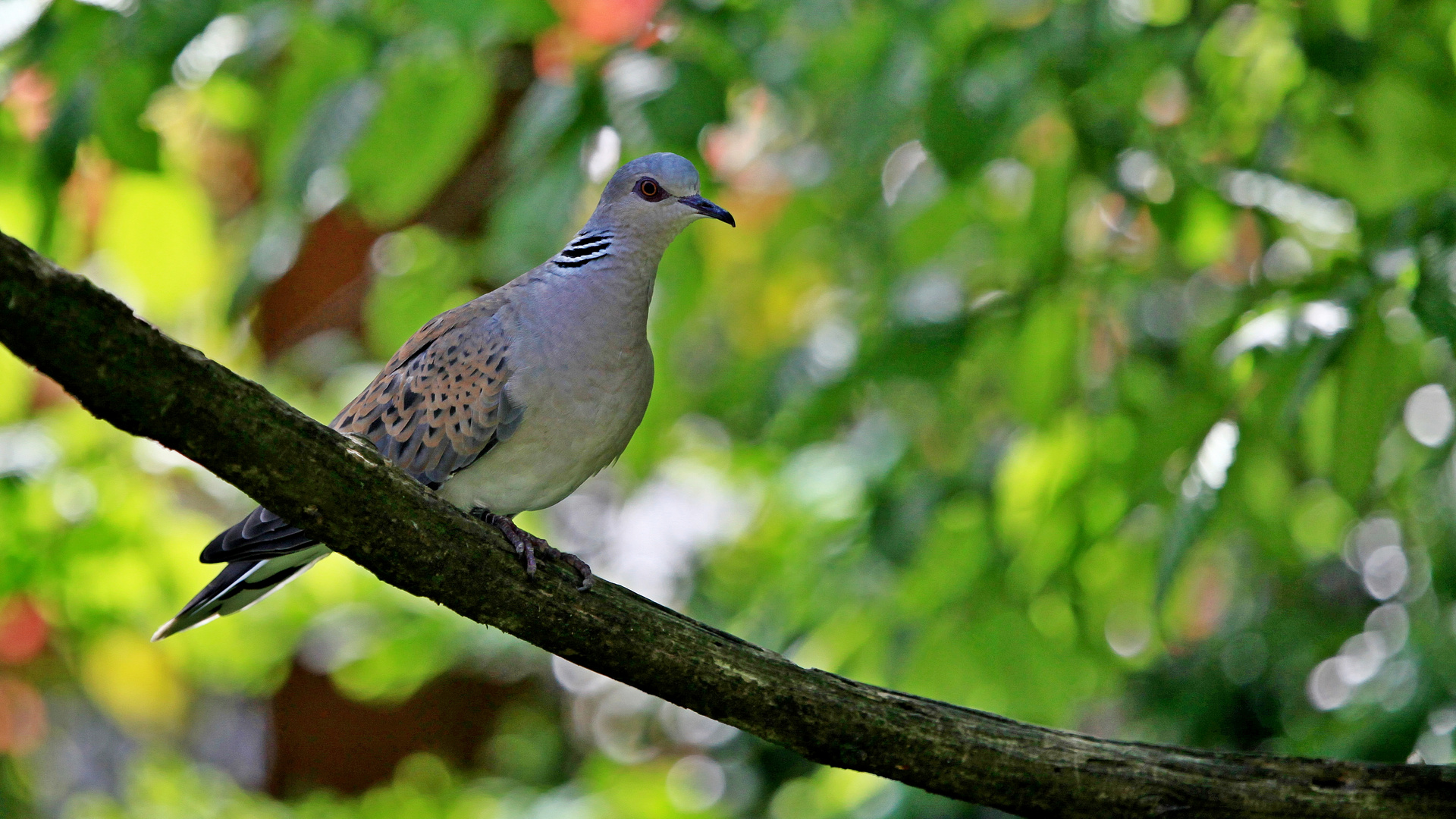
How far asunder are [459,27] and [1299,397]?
167 cm

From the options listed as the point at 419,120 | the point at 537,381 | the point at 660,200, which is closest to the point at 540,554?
the point at 537,381

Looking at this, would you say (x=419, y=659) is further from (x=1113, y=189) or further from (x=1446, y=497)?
(x=1446, y=497)

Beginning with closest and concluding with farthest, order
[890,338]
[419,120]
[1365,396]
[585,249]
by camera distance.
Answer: [1365,396] → [585,249] → [419,120] → [890,338]

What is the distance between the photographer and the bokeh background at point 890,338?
8.18 feet

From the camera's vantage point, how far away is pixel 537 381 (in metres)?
2.26

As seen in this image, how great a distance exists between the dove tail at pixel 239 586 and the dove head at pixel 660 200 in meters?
0.86

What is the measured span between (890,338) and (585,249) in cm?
81

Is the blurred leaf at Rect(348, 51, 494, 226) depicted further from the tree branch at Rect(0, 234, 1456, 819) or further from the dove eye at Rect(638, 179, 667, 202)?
the tree branch at Rect(0, 234, 1456, 819)

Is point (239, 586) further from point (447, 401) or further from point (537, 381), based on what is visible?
point (537, 381)

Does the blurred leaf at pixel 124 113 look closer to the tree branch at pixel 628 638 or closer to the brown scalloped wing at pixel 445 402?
the brown scalloped wing at pixel 445 402

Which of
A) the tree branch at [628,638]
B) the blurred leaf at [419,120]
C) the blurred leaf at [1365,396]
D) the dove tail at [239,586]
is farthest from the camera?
the blurred leaf at [419,120]

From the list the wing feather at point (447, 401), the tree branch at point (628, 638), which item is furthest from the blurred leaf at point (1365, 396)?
the wing feather at point (447, 401)

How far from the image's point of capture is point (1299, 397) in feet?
7.09

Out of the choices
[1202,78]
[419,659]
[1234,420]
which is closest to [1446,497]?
[1234,420]
